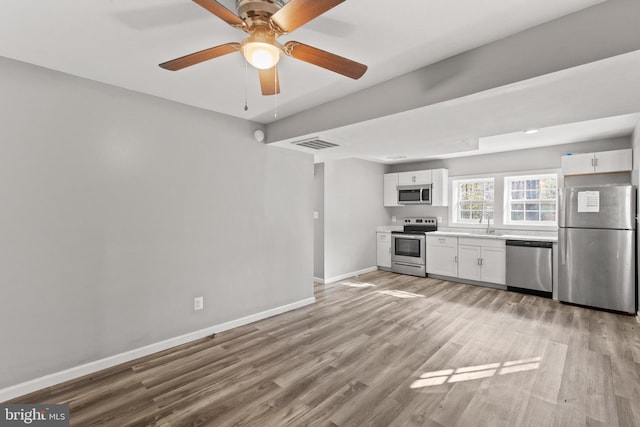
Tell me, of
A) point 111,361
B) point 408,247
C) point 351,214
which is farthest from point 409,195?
point 111,361

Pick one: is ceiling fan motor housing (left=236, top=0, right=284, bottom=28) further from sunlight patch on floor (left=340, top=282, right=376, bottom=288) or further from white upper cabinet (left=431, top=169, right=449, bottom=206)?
white upper cabinet (left=431, top=169, right=449, bottom=206)

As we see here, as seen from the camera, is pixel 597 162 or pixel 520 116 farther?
pixel 597 162

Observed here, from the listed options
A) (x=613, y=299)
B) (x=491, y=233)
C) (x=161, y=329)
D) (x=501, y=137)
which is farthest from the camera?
(x=491, y=233)

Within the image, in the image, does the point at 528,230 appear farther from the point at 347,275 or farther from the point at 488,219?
the point at 347,275

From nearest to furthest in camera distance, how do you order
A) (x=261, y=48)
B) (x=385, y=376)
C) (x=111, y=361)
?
1. (x=261, y=48)
2. (x=385, y=376)
3. (x=111, y=361)

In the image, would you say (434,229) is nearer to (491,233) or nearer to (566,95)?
(491,233)

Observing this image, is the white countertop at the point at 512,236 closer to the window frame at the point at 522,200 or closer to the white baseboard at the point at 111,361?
the window frame at the point at 522,200

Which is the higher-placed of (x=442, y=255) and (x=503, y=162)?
(x=503, y=162)

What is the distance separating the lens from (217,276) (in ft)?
10.7

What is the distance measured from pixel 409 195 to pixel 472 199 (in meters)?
1.22

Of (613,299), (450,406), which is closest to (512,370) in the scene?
(450,406)

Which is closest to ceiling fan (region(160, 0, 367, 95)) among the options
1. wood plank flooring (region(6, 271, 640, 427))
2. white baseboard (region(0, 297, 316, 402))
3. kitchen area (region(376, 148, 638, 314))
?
wood plank flooring (region(6, 271, 640, 427))

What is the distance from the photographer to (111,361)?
2529mm

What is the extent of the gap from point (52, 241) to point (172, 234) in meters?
0.89
